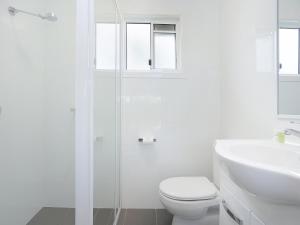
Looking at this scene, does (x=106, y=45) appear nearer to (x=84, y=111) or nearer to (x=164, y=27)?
(x=84, y=111)

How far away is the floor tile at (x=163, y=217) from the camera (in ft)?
5.82

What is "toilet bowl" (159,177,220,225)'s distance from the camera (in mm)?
1376

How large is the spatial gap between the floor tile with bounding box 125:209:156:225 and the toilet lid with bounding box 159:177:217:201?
48 centimetres

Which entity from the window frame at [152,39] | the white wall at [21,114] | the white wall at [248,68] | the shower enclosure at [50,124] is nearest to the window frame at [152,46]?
the window frame at [152,39]

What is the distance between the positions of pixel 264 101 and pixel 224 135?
0.71m

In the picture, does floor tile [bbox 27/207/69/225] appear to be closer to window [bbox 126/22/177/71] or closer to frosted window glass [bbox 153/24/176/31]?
window [bbox 126/22/177/71]

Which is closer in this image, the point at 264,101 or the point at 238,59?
the point at 264,101

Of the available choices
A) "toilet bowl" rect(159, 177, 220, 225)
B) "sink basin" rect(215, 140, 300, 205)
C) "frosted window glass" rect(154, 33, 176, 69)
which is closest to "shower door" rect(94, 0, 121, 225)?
"toilet bowl" rect(159, 177, 220, 225)

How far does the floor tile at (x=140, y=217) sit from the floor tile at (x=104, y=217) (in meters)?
0.33

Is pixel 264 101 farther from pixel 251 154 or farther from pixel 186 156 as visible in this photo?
pixel 186 156

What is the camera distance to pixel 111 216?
152cm

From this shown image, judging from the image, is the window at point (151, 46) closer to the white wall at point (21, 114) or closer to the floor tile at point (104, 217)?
the white wall at point (21, 114)

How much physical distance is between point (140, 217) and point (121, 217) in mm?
184

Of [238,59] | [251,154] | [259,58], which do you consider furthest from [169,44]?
[251,154]
